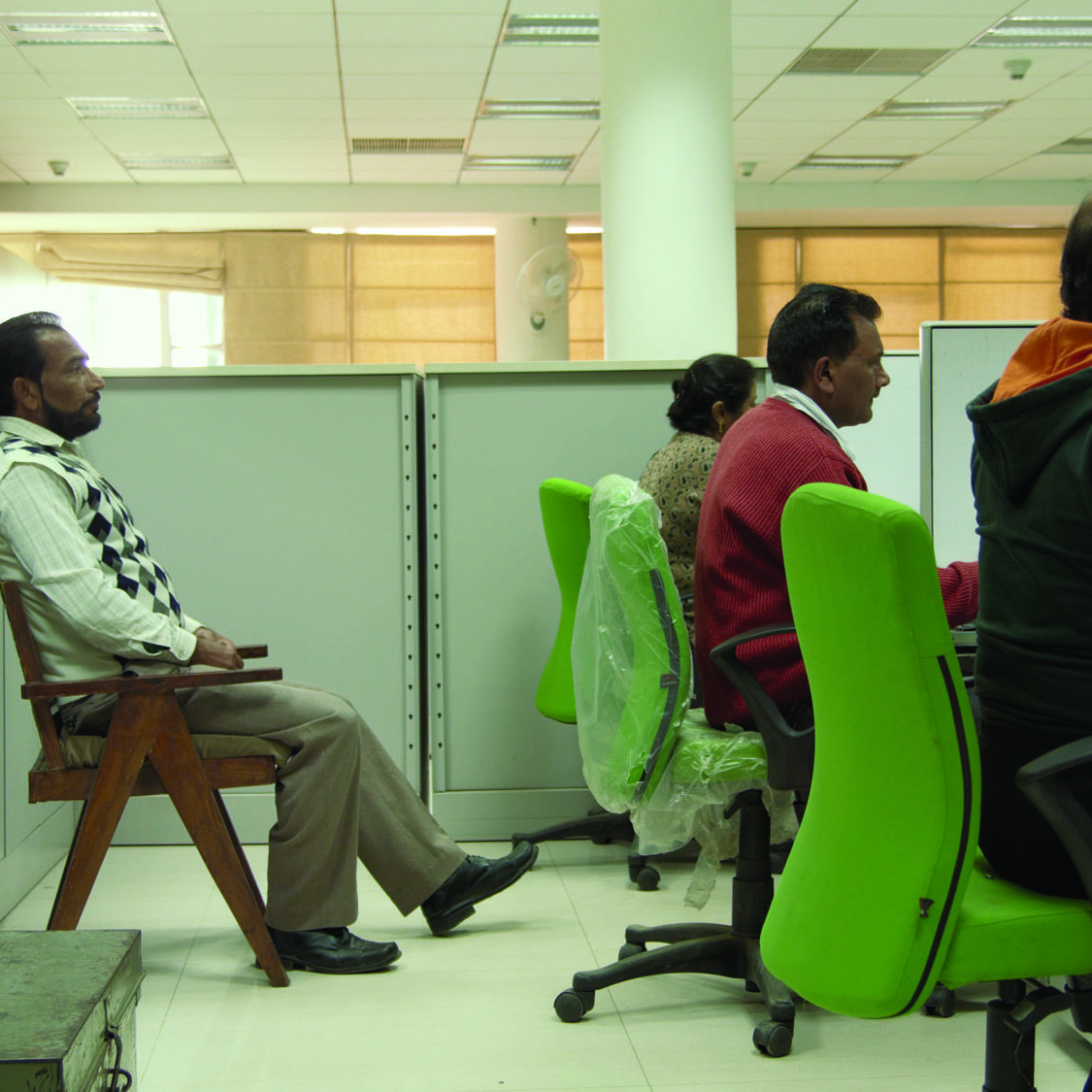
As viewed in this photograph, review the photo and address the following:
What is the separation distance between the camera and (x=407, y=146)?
7926 millimetres

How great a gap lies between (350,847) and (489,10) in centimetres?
476

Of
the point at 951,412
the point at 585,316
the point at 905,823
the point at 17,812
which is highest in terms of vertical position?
the point at 585,316

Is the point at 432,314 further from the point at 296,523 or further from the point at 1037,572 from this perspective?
the point at 1037,572

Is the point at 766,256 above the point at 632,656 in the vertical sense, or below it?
above

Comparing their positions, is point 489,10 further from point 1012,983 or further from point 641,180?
point 1012,983

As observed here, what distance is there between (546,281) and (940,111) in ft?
8.76

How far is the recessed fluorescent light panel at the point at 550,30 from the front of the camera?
5.93 meters

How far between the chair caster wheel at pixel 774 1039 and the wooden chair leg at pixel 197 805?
84 cm

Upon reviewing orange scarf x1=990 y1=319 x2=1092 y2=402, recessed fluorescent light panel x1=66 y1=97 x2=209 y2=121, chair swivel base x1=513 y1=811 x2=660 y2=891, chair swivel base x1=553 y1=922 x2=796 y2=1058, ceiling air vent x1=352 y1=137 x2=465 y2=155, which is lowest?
chair swivel base x1=513 y1=811 x2=660 y2=891

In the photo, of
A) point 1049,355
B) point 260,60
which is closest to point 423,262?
point 260,60

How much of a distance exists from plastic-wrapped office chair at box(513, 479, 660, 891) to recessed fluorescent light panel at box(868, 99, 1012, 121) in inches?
221

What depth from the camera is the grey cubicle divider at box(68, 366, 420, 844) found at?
3.02 meters

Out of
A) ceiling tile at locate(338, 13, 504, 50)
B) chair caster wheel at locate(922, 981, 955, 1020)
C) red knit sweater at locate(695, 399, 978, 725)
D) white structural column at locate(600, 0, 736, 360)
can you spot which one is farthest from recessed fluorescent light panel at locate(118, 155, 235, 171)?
chair caster wheel at locate(922, 981, 955, 1020)

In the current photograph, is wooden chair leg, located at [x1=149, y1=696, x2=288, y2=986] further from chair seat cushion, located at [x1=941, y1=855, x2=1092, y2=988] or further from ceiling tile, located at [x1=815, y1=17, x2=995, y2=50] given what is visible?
ceiling tile, located at [x1=815, y1=17, x2=995, y2=50]
